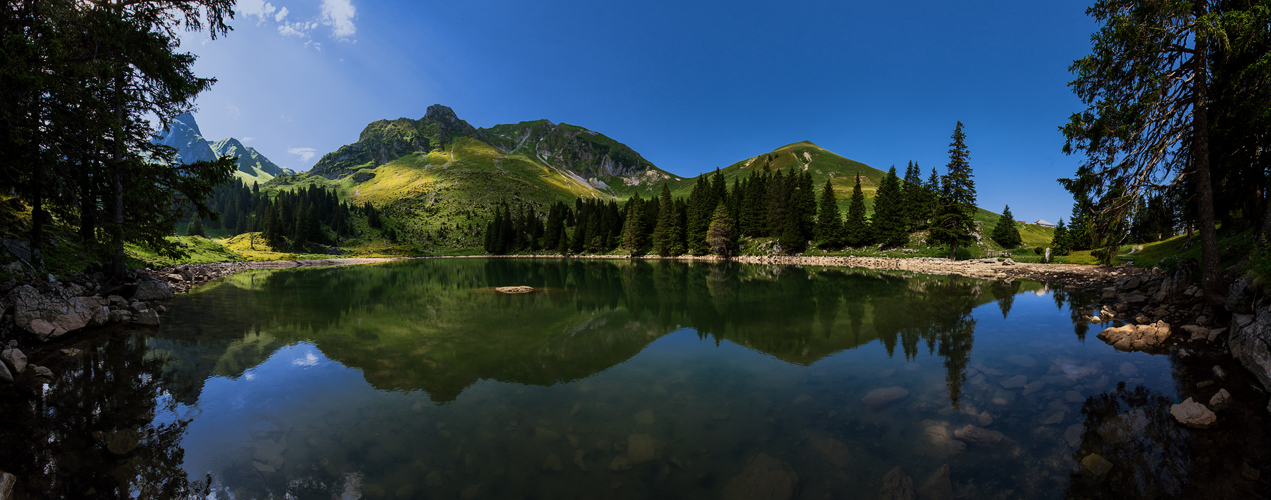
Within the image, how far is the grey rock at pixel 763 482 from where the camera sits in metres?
5.98

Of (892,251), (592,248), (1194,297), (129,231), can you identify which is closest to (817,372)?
(1194,297)

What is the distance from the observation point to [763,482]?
630 cm

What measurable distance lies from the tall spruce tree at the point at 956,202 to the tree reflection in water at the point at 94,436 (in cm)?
6341

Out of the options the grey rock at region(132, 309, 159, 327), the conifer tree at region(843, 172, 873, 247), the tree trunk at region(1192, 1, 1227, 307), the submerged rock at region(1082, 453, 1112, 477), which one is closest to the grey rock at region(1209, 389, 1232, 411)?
the submerged rock at region(1082, 453, 1112, 477)

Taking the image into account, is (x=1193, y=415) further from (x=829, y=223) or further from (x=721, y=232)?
(x=721, y=232)

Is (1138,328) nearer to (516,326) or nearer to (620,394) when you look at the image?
(620,394)

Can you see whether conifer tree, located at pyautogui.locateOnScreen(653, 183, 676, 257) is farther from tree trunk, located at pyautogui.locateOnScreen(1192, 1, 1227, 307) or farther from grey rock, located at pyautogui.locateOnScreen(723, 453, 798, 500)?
grey rock, located at pyautogui.locateOnScreen(723, 453, 798, 500)

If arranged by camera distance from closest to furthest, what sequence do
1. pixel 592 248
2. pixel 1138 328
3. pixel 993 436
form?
pixel 993 436 → pixel 1138 328 → pixel 592 248

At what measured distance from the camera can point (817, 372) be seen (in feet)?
38.6

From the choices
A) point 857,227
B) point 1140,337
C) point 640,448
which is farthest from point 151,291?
point 857,227

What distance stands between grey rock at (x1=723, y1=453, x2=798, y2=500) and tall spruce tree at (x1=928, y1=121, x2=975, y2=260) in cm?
5638

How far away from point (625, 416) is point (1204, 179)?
20.6m

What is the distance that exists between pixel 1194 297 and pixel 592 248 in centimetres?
9445

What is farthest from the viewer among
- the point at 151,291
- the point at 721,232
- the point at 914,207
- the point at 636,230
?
the point at 636,230
